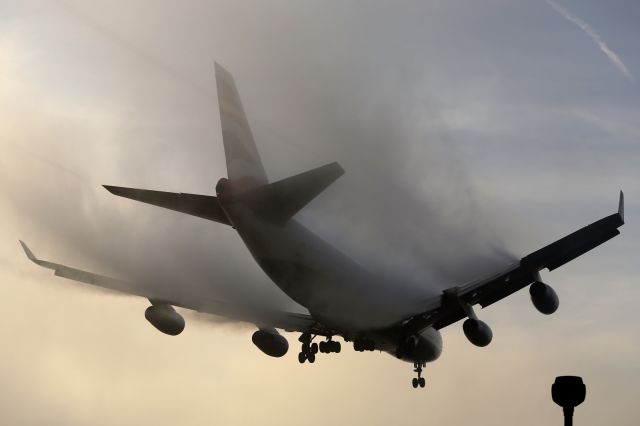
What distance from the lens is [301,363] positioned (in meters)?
31.9

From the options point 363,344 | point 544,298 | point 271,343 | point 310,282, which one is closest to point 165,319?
point 271,343

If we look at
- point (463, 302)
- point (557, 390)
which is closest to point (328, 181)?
point (463, 302)

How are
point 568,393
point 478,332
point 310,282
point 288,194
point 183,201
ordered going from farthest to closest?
point 478,332 → point 310,282 → point 183,201 → point 288,194 → point 568,393

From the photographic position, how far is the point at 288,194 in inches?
1017

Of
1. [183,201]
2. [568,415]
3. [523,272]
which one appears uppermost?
[523,272]

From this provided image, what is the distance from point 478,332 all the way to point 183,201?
38.3 feet

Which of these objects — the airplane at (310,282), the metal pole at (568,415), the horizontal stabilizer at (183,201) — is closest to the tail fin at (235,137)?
the airplane at (310,282)

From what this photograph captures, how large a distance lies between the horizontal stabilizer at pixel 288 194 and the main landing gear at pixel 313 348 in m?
6.75

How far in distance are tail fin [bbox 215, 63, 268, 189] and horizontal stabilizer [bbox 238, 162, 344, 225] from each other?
211cm

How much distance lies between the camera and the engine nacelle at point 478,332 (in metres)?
30.6

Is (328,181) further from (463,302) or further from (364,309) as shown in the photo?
(463,302)

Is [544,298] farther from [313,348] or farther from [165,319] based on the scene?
[165,319]

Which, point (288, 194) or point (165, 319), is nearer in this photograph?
point (288, 194)

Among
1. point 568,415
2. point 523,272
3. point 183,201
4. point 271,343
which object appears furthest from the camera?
point 271,343
